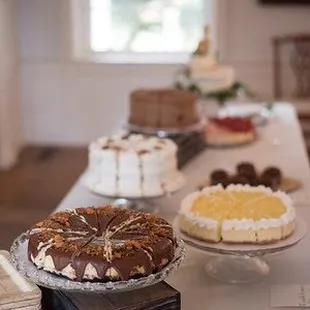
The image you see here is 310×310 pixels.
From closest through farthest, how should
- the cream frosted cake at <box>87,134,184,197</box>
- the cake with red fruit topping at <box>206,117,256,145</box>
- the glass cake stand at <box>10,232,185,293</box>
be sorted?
1. the glass cake stand at <box>10,232,185,293</box>
2. the cream frosted cake at <box>87,134,184,197</box>
3. the cake with red fruit topping at <box>206,117,256,145</box>

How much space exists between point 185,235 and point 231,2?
3857 mm

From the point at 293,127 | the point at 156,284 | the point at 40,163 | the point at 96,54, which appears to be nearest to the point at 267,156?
the point at 293,127

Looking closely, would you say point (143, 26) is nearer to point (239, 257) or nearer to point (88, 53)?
point (88, 53)

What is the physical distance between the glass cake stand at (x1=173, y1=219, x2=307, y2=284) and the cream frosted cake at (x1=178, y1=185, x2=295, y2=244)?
0.02 meters

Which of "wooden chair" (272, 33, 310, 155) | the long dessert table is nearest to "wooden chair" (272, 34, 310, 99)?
"wooden chair" (272, 33, 310, 155)

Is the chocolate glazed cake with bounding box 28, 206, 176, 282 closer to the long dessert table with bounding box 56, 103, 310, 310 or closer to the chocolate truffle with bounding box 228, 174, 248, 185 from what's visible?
the long dessert table with bounding box 56, 103, 310, 310

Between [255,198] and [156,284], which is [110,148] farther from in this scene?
[156,284]

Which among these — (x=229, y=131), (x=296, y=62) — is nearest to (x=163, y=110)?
(x=229, y=131)

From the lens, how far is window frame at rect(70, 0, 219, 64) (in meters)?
5.48

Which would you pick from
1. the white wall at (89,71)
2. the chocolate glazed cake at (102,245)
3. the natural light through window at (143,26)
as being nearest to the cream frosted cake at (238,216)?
the chocolate glazed cake at (102,245)

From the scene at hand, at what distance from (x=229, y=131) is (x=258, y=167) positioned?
36 cm

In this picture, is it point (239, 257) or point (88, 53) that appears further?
point (88, 53)

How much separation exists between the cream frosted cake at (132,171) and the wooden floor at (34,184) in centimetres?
168

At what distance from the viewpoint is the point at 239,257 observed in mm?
1659
